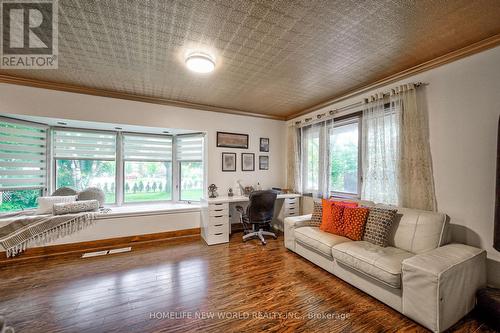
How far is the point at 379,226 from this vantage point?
7.36ft

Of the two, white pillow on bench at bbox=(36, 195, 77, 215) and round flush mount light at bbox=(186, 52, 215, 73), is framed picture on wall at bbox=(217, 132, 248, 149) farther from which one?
white pillow on bench at bbox=(36, 195, 77, 215)

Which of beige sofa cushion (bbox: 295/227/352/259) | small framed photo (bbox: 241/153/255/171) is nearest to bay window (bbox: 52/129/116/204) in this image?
small framed photo (bbox: 241/153/255/171)

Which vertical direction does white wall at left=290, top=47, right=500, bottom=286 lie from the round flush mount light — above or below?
below

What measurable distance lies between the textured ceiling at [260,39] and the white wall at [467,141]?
0.30 meters

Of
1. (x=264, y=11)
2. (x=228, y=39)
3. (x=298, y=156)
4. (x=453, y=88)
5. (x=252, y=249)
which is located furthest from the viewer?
(x=298, y=156)

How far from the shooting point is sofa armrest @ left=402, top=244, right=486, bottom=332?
59.9 inches

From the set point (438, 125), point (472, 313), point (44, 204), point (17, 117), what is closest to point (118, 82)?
point (17, 117)

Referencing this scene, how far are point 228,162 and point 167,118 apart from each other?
1.44 metres

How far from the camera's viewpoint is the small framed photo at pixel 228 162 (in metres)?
4.16

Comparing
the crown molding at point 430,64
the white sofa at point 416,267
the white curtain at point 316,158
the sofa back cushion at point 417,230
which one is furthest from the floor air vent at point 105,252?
the crown molding at point 430,64

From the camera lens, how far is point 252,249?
321 centimetres

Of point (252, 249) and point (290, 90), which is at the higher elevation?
point (290, 90)

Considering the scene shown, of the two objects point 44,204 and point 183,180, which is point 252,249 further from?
point 44,204

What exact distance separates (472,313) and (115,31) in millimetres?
4084
